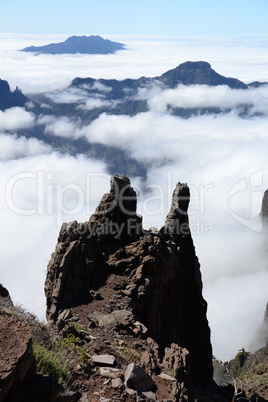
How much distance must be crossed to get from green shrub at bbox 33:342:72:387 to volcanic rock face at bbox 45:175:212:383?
645 centimetres

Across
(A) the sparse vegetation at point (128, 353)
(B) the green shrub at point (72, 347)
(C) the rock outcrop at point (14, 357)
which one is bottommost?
(A) the sparse vegetation at point (128, 353)

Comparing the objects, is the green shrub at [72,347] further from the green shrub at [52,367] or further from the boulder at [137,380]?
the boulder at [137,380]

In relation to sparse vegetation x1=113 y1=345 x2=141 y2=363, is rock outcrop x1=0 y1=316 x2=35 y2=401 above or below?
above

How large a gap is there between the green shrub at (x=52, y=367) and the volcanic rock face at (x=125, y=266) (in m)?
6.45

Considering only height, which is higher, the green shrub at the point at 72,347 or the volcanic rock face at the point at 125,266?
the volcanic rock face at the point at 125,266

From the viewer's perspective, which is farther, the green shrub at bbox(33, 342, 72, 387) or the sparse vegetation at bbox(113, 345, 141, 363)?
the sparse vegetation at bbox(113, 345, 141, 363)

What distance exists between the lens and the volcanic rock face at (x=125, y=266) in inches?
777

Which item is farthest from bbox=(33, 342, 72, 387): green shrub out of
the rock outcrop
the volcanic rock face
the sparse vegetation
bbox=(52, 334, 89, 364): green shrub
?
the volcanic rock face

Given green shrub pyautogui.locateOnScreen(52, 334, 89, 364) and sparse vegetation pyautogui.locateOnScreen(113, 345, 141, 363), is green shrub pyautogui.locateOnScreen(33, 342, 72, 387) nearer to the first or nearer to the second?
green shrub pyautogui.locateOnScreen(52, 334, 89, 364)

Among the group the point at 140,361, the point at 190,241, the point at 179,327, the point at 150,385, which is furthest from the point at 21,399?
the point at 190,241

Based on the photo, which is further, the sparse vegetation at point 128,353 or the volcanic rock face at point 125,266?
the volcanic rock face at point 125,266

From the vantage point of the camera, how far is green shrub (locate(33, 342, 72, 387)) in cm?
1034

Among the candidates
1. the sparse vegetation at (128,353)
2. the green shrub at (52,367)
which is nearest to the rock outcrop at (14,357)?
the green shrub at (52,367)

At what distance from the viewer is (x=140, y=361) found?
13.9 m
